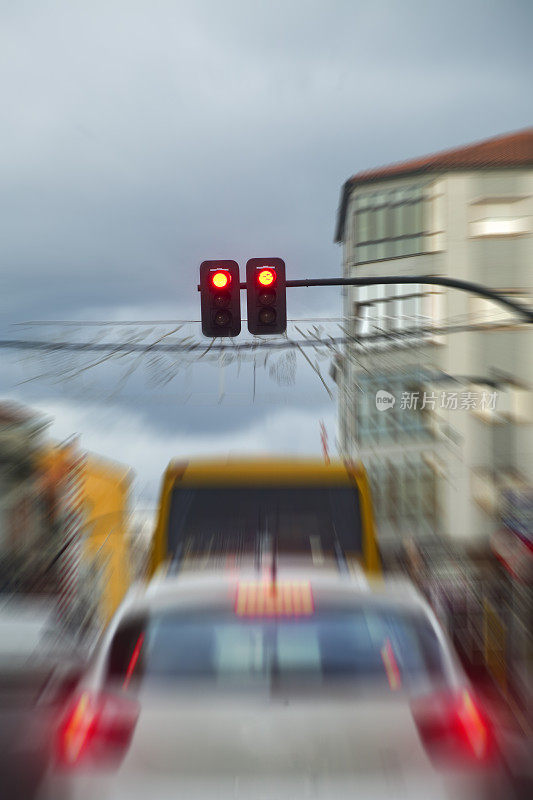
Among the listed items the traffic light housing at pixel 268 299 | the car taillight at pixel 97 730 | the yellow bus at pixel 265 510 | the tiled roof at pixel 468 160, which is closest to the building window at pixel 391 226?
the tiled roof at pixel 468 160

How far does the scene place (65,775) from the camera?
3.87m

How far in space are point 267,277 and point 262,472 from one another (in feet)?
9.74

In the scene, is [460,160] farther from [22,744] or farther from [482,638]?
[22,744]

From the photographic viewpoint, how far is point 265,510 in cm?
1391

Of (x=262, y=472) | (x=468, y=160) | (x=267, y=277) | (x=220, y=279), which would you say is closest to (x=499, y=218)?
(x=468, y=160)

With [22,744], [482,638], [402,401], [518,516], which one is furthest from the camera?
[402,401]

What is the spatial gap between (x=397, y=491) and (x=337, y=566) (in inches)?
1189

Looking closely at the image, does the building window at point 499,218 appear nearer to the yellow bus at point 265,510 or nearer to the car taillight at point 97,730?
the yellow bus at point 265,510

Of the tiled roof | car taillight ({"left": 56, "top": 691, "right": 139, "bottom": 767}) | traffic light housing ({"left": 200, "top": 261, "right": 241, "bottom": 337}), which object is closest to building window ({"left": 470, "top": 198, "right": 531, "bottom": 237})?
the tiled roof

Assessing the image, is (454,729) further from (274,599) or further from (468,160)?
(468,160)

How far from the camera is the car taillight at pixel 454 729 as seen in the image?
387 cm

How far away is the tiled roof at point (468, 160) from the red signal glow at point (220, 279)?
23.3 m

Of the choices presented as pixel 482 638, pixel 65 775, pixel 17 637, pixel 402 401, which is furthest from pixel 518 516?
pixel 402 401

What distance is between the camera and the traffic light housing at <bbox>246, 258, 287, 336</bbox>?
1217 cm
